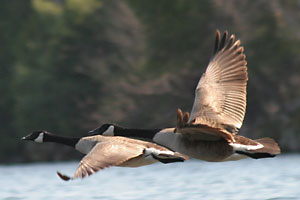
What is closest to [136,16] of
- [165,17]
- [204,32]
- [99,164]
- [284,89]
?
[165,17]

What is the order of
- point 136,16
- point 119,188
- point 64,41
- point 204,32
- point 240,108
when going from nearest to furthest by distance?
1. point 240,108
2. point 119,188
3. point 204,32
4. point 136,16
5. point 64,41

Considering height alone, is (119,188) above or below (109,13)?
below

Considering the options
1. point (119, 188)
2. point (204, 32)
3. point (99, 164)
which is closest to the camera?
point (99, 164)

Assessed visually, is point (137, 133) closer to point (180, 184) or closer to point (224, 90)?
point (224, 90)

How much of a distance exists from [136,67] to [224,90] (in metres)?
22.8

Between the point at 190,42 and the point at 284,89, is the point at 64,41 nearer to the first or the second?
the point at 190,42

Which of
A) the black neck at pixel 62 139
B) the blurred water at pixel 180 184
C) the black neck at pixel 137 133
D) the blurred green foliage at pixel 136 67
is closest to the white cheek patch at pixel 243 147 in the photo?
the blurred water at pixel 180 184

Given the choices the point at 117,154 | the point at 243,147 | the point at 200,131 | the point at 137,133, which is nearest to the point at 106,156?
the point at 117,154

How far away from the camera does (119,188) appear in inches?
657

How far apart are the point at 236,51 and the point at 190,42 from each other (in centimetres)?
2070

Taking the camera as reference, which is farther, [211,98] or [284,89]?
[284,89]

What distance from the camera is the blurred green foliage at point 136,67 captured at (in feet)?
105

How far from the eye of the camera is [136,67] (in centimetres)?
3525

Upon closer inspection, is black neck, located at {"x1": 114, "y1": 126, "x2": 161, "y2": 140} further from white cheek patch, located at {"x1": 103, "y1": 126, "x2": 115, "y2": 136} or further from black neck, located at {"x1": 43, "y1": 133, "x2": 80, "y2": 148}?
black neck, located at {"x1": 43, "y1": 133, "x2": 80, "y2": 148}
